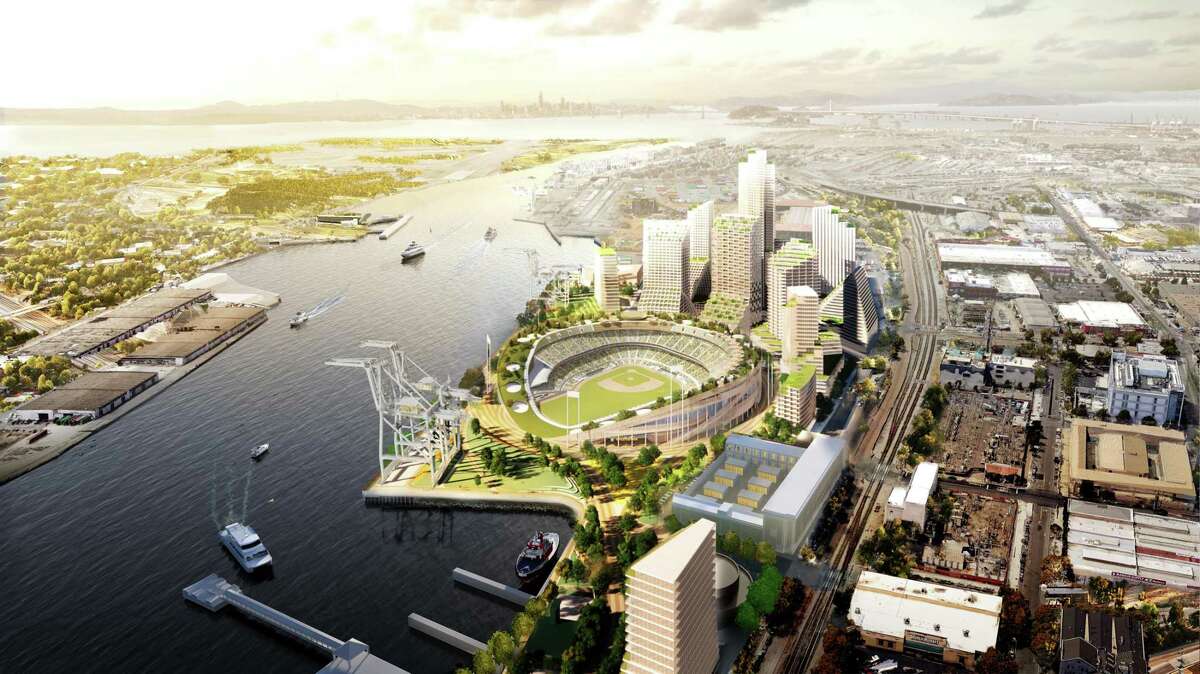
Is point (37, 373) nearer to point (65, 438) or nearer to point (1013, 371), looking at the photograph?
point (65, 438)

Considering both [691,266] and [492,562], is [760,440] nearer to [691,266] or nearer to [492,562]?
[492,562]

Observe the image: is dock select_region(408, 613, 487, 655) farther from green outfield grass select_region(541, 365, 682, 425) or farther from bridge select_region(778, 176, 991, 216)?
bridge select_region(778, 176, 991, 216)

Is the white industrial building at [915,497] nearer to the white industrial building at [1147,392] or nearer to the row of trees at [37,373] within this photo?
the white industrial building at [1147,392]

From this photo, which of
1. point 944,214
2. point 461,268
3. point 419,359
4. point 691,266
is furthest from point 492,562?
point 944,214

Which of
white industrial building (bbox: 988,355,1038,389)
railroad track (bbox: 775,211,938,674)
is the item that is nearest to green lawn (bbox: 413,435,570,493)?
railroad track (bbox: 775,211,938,674)

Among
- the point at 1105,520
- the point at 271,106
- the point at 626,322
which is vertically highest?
the point at 271,106

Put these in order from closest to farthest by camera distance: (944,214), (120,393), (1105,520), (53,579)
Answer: (53,579), (1105,520), (120,393), (944,214)
